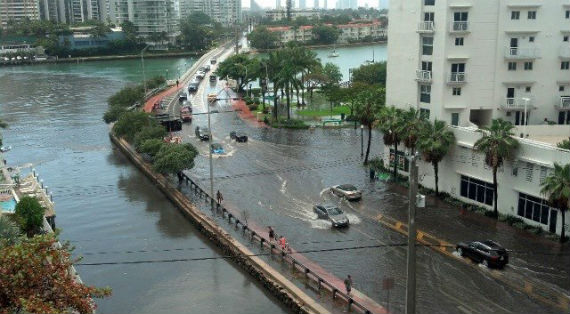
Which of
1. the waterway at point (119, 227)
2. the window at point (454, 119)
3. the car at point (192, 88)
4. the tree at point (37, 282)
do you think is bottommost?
the waterway at point (119, 227)

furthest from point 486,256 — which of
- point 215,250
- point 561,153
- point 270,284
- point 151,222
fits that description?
point 151,222

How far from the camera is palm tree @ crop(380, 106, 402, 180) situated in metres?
43.4

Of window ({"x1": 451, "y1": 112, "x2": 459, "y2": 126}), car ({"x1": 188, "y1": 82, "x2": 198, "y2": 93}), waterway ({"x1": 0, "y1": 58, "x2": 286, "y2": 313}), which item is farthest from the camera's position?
car ({"x1": 188, "y1": 82, "x2": 198, "y2": 93})

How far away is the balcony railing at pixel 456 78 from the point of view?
42.8m

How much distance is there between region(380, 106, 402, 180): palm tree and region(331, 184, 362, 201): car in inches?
183

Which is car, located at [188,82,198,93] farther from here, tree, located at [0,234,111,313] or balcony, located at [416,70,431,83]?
tree, located at [0,234,111,313]

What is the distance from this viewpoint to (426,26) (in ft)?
143

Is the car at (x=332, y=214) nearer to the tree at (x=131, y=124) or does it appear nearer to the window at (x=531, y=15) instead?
the window at (x=531, y=15)

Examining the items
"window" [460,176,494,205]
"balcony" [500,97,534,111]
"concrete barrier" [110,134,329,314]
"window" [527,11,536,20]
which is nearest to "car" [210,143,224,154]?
"concrete barrier" [110,134,329,314]

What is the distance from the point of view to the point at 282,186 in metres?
46.3

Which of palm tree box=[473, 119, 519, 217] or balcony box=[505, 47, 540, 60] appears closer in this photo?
palm tree box=[473, 119, 519, 217]

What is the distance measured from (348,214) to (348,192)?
9.70 ft

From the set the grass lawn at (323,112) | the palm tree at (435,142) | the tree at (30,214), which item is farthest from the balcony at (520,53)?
the grass lawn at (323,112)

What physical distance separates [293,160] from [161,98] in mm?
49966
